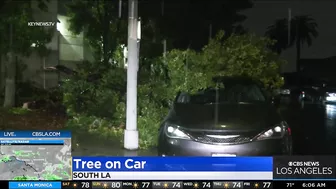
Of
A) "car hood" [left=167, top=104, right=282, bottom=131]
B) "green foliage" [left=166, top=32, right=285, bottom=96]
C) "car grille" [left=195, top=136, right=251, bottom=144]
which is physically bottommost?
"car grille" [left=195, top=136, right=251, bottom=144]

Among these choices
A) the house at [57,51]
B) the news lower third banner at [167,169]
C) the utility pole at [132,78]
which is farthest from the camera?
the house at [57,51]

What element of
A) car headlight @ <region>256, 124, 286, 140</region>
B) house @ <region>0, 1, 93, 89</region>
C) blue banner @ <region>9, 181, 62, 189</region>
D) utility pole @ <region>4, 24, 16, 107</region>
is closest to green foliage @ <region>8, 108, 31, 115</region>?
utility pole @ <region>4, 24, 16, 107</region>

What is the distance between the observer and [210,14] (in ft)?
34.9

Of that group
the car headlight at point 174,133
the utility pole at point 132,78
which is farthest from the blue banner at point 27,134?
the utility pole at point 132,78

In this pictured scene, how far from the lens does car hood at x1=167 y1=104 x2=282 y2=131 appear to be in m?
4.92

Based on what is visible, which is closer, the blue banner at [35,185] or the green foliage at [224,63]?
the blue banner at [35,185]

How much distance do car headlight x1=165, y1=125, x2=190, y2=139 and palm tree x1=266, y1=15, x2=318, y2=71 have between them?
11.5 ft

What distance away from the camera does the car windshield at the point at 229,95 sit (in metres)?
6.14

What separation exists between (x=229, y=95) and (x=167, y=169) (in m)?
2.23

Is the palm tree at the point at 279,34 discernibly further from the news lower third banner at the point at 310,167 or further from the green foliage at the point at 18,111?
the green foliage at the point at 18,111

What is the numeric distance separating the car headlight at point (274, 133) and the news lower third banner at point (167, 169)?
0.42 m

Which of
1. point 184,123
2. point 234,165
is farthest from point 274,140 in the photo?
point 184,123

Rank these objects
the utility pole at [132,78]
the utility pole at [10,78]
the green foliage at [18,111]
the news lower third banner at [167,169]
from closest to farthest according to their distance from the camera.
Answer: the news lower third banner at [167,169] < the utility pole at [132,78] < the green foliage at [18,111] < the utility pole at [10,78]

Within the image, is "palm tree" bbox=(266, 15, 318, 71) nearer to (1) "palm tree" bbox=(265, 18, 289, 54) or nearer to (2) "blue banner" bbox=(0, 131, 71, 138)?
(1) "palm tree" bbox=(265, 18, 289, 54)
